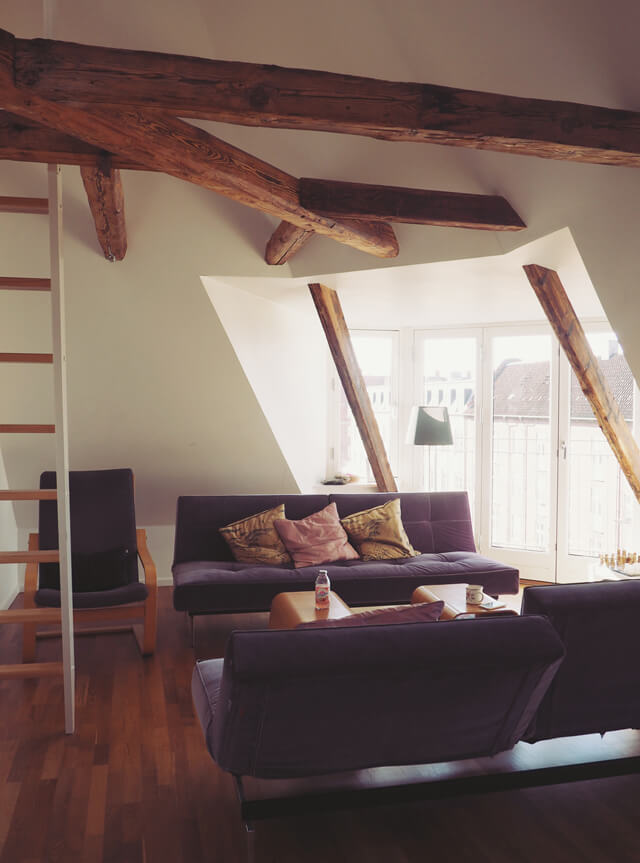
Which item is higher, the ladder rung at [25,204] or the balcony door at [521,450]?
the ladder rung at [25,204]

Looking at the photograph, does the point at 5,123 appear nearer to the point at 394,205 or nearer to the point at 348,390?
the point at 394,205

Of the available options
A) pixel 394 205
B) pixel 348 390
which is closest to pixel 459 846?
pixel 394 205

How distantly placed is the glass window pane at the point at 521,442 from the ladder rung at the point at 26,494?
4040 millimetres

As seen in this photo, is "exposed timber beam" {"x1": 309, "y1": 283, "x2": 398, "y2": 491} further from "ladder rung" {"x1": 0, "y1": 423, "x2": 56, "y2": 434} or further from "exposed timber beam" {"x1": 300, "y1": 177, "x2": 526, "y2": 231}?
"ladder rung" {"x1": 0, "y1": 423, "x2": 56, "y2": 434}

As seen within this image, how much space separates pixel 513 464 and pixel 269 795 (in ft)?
13.3

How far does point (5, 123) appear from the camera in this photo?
9.90 feet

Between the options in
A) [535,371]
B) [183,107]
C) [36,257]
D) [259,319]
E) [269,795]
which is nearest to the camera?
A: [183,107]

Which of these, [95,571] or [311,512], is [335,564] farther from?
[95,571]

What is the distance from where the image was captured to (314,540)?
4.79 meters

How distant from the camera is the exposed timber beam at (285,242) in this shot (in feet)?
13.2

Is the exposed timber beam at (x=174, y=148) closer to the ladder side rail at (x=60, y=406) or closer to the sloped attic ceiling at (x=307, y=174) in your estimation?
the ladder side rail at (x=60, y=406)

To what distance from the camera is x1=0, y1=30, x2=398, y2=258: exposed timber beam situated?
7.59 ft

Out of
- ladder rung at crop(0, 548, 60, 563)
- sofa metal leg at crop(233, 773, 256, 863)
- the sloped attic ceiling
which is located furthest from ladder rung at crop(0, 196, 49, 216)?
sofa metal leg at crop(233, 773, 256, 863)

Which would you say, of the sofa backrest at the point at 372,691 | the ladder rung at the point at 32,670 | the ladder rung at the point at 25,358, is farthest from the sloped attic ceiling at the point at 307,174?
the ladder rung at the point at 32,670
